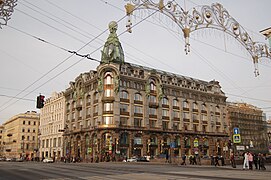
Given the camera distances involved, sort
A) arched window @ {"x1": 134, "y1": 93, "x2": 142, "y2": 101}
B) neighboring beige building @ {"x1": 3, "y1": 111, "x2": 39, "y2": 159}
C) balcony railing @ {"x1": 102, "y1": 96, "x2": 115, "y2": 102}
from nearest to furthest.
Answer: balcony railing @ {"x1": 102, "y1": 96, "x2": 115, "y2": 102} → arched window @ {"x1": 134, "y1": 93, "x2": 142, "y2": 101} → neighboring beige building @ {"x1": 3, "y1": 111, "x2": 39, "y2": 159}

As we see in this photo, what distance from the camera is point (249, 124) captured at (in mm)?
106125

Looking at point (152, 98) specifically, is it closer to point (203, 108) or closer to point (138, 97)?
point (138, 97)

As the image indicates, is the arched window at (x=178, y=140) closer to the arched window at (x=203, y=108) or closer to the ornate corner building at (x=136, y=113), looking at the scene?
the ornate corner building at (x=136, y=113)

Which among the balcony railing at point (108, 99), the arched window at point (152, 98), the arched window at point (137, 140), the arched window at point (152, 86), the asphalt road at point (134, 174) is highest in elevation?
the arched window at point (152, 86)

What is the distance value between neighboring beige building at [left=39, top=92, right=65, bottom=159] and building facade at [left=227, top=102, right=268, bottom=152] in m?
57.3

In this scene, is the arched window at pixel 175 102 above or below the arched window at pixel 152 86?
below

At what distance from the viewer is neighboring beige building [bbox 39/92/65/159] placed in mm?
88781

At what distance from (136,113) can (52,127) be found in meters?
37.0

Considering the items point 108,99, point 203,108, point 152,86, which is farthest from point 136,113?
point 203,108

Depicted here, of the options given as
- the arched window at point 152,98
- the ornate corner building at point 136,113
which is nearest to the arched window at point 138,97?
the ornate corner building at point 136,113

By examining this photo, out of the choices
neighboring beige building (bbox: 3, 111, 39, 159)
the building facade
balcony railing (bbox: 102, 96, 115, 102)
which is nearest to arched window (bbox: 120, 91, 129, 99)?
balcony railing (bbox: 102, 96, 115, 102)

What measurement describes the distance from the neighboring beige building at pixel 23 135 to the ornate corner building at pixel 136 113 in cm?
3875

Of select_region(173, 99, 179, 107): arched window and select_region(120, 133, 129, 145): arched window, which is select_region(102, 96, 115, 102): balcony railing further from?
select_region(173, 99, 179, 107): arched window

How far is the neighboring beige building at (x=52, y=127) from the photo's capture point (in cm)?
8878
